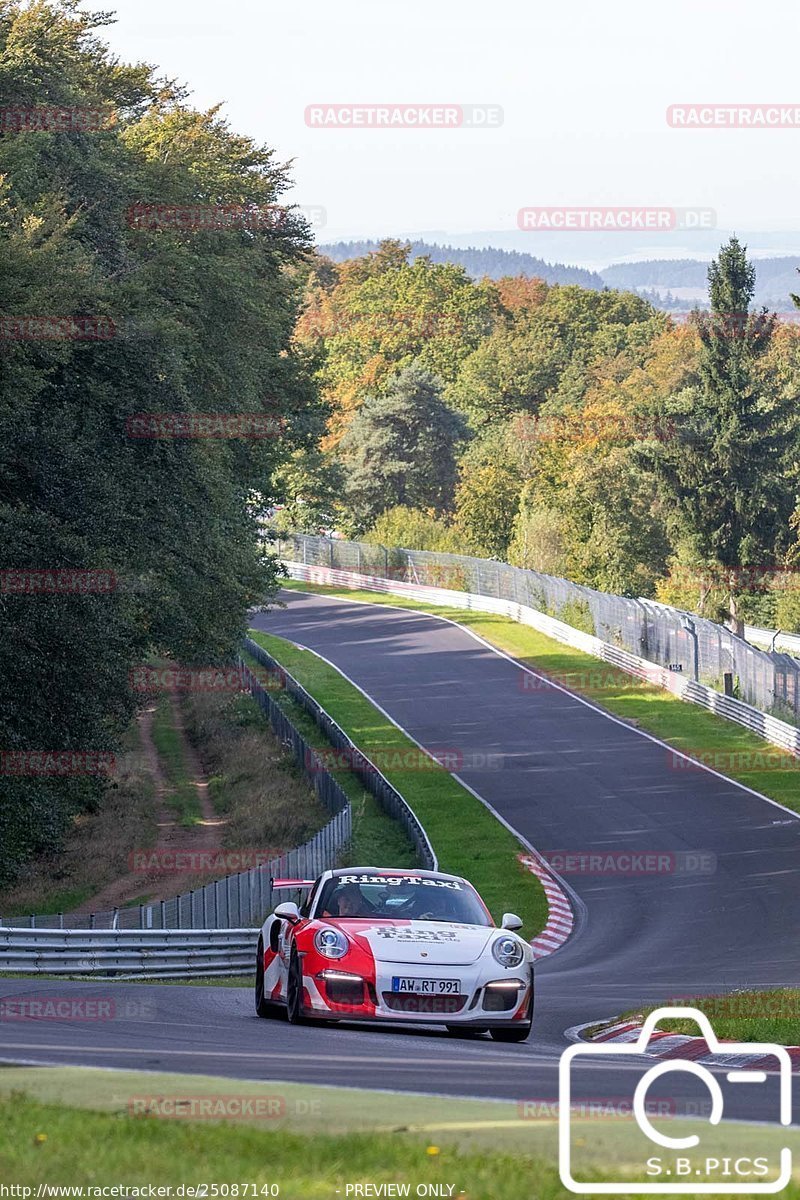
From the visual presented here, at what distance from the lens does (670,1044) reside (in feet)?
44.4

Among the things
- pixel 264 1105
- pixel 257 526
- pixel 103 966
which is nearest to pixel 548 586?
pixel 257 526

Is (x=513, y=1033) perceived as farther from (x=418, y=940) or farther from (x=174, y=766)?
(x=174, y=766)

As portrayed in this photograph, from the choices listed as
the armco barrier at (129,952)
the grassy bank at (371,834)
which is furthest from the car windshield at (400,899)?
the grassy bank at (371,834)

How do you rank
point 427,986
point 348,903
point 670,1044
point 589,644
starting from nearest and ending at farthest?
point 427,986, point 670,1044, point 348,903, point 589,644

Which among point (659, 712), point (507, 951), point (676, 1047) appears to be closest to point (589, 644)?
point (659, 712)

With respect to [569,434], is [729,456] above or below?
below

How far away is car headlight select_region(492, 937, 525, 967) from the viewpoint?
42.6ft

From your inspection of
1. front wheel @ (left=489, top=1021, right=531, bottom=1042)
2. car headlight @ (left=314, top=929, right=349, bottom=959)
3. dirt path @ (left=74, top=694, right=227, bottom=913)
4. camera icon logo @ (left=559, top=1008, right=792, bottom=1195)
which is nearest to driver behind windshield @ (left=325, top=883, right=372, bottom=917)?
car headlight @ (left=314, top=929, right=349, bottom=959)

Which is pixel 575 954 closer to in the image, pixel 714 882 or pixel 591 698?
pixel 714 882

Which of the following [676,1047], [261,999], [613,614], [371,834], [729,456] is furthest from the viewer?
[729,456]

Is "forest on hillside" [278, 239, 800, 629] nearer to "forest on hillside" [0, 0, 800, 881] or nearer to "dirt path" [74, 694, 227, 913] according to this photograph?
"forest on hillside" [0, 0, 800, 881]

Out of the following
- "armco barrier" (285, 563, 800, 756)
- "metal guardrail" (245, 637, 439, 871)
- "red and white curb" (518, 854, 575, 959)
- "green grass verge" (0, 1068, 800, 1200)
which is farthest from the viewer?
"armco barrier" (285, 563, 800, 756)

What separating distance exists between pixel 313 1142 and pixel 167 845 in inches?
Result: 1270

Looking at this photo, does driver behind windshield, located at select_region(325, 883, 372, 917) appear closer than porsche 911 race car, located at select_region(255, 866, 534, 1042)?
No
